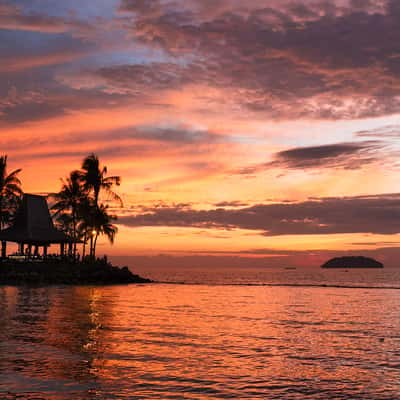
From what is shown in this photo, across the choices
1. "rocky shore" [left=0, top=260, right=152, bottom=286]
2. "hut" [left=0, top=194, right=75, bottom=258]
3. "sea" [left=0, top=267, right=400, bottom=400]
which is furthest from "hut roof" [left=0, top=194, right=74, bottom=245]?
"sea" [left=0, top=267, right=400, bottom=400]

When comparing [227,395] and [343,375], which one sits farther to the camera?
[343,375]

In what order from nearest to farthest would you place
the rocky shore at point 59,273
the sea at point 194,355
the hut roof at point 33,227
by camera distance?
1. the sea at point 194,355
2. the rocky shore at point 59,273
3. the hut roof at point 33,227

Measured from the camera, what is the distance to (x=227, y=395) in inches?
472

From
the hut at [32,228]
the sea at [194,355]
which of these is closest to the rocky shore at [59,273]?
the hut at [32,228]

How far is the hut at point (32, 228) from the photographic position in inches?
2436

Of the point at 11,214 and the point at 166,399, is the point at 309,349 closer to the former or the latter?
the point at 166,399

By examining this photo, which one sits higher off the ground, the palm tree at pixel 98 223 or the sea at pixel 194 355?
the palm tree at pixel 98 223

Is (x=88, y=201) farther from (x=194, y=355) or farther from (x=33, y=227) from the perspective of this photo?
(x=194, y=355)

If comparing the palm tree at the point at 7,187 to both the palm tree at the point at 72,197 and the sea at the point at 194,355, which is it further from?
the sea at the point at 194,355

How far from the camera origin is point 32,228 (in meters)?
63.1

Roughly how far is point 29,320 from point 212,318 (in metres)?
9.66

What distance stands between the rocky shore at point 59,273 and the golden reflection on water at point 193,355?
31004mm

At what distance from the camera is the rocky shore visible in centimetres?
5931

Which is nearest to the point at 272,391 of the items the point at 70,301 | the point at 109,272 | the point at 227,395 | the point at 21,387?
the point at 227,395
